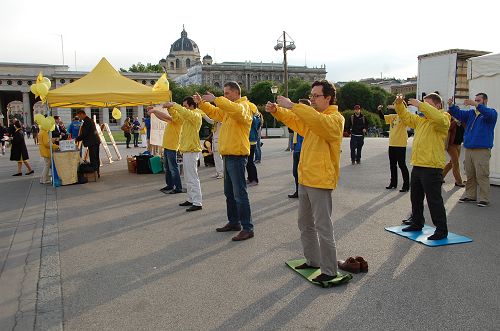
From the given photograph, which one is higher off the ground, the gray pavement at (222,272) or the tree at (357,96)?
the tree at (357,96)

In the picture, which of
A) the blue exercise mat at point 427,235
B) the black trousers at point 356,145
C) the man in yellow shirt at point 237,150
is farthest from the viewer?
the black trousers at point 356,145

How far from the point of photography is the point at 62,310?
11.9 feet

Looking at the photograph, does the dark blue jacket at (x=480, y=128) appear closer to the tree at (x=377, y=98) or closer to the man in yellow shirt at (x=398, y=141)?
the man in yellow shirt at (x=398, y=141)

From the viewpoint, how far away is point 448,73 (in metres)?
15.3

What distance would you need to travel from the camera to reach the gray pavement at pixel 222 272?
344cm

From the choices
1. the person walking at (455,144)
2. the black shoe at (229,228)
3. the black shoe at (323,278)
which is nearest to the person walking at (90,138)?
the black shoe at (229,228)

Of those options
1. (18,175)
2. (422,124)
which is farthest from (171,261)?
(18,175)

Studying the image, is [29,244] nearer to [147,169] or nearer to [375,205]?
[375,205]

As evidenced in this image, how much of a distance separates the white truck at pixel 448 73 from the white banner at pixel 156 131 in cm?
1045

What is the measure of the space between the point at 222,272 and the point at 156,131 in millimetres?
10479

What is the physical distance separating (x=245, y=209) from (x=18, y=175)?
10403mm

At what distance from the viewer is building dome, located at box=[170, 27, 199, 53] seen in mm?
157375

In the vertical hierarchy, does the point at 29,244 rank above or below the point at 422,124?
below

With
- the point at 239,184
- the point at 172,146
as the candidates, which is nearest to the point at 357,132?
the point at 172,146
